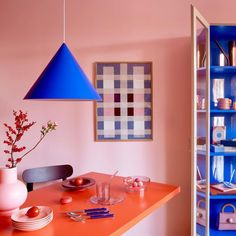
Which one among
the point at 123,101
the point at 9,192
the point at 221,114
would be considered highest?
the point at 123,101

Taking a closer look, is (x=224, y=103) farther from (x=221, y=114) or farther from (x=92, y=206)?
(x=92, y=206)

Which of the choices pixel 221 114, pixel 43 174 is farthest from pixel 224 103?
pixel 43 174

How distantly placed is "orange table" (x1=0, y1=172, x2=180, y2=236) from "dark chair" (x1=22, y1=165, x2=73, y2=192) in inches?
16.3

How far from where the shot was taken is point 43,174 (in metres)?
2.24

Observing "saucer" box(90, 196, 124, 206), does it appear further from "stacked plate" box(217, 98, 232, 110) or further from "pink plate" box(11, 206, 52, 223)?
"stacked plate" box(217, 98, 232, 110)

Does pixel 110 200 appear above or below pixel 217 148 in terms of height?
below

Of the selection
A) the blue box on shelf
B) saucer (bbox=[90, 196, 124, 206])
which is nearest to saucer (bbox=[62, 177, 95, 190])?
saucer (bbox=[90, 196, 124, 206])

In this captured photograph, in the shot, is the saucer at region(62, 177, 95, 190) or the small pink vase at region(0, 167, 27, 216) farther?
the saucer at region(62, 177, 95, 190)

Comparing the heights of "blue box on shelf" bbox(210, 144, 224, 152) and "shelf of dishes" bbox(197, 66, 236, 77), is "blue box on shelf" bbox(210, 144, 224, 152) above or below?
below

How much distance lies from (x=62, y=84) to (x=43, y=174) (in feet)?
3.71

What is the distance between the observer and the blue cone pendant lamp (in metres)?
1.39

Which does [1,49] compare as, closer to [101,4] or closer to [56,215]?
[101,4]

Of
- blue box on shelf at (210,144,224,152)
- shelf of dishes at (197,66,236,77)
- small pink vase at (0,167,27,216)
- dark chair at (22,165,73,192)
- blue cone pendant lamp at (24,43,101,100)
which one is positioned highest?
shelf of dishes at (197,66,236,77)

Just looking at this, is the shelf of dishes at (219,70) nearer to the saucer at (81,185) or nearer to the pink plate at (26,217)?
the saucer at (81,185)
